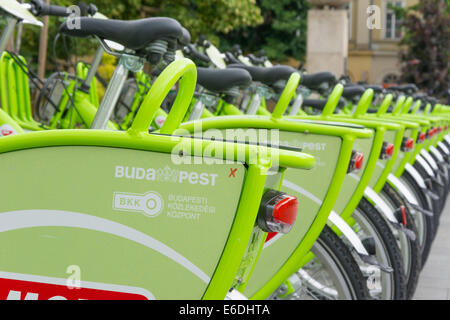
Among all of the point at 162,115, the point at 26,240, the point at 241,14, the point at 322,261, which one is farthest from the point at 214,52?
the point at 241,14

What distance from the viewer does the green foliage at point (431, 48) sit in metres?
21.8

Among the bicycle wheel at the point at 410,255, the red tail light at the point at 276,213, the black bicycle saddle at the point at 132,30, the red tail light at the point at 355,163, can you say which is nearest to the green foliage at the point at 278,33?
the bicycle wheel at the point at 410,255

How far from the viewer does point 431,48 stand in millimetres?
22203

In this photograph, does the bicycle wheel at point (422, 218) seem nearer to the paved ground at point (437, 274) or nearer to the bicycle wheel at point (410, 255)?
the paved ground at point (437, 274)

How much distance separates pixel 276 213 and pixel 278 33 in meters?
24.9

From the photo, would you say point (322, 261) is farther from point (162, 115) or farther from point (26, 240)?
point (162, 115)

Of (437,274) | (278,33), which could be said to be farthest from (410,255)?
(278,33)

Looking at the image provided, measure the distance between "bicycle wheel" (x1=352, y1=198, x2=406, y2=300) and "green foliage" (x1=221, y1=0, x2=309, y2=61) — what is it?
22.2 meters

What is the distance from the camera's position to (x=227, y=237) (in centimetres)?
158

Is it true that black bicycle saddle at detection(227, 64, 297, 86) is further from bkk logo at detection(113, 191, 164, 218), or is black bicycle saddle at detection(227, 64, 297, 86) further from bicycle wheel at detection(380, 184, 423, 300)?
bkk logo at detection(113, 191, 164, 218)

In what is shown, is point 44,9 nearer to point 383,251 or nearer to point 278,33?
point 383,251

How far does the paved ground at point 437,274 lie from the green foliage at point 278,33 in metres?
19.7

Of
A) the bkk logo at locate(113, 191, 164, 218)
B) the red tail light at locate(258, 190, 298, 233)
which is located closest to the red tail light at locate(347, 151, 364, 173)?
the red tail light at locate(258, 190, 298, 233)

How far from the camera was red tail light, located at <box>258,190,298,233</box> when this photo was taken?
5.25 feet
